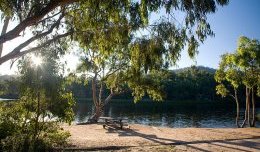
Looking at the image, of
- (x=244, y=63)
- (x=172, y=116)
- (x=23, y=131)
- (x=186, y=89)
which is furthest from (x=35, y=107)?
(x=186, y=89)

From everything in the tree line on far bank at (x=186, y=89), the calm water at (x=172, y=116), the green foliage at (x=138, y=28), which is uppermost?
the tree line on far bank at (x=186, y=89)

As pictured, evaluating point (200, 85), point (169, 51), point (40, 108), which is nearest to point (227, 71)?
point (169, 51)

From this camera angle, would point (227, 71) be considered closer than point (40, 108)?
No

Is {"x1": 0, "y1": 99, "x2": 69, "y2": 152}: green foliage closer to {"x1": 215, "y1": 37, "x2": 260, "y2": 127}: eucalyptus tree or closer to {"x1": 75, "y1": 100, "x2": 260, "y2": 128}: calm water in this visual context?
{"x1": 215, "y1": 37, "x2": 260, "y2": 127}: eucalyptus tree

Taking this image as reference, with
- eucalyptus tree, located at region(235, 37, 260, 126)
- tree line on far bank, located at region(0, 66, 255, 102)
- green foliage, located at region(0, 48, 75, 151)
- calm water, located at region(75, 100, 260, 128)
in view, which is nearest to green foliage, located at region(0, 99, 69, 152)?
green foliage, located at region(0, 48, 75, 151)

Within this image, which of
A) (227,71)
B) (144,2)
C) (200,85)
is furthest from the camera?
(200,85)

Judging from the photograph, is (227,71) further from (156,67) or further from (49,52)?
(49,52)

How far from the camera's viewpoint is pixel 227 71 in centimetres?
2652

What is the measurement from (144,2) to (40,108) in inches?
192

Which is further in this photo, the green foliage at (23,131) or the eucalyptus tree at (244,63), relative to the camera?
the eucalyptus tree at (244,63)

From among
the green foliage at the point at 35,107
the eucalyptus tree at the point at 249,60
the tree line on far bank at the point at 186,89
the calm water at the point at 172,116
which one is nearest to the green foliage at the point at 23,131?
the green foliage at the point at 35,107

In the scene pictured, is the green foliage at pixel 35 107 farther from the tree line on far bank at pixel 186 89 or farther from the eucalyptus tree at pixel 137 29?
the tree line on far bank at pixel 186 89

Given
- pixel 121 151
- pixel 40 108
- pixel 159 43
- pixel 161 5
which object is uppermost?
pixel 161 5

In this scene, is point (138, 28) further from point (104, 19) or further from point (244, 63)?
point (244, 63)
